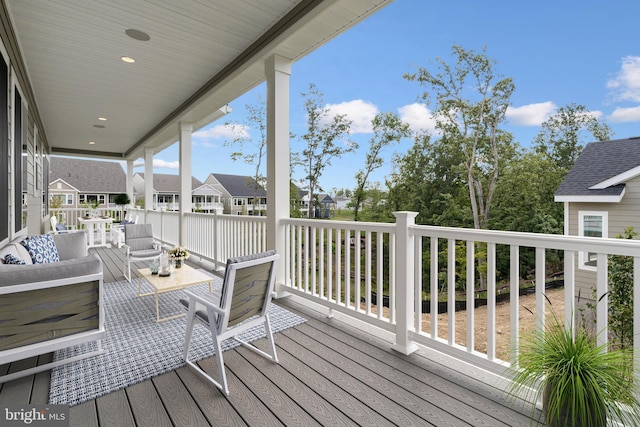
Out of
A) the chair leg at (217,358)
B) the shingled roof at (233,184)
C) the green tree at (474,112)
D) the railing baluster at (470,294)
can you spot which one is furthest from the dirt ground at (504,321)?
the shingled roof at (233,184)

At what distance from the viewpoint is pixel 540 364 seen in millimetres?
1329

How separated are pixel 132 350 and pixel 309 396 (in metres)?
1.62

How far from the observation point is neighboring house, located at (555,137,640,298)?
2041 millimetres

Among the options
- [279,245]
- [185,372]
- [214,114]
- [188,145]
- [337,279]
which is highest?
[214,114]

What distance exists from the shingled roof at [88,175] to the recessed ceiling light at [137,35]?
21.8 m

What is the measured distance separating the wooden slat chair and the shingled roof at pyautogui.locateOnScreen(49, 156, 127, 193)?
2397 cm

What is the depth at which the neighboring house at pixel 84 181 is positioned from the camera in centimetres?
1986

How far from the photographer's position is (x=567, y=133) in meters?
3.97

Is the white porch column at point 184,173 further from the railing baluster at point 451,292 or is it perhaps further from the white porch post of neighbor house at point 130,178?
the white porch post of neighbor house at point 130,178

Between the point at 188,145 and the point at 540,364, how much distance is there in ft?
21.9

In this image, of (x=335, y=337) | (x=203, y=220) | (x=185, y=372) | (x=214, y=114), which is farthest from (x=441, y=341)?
(x=214, y=114)

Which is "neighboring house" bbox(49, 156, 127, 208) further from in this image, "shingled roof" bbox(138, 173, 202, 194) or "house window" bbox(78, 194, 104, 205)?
"shingled roof" bbox(138, 173, 202, 194)

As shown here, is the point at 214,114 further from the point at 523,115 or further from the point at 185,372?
the point at 523,115

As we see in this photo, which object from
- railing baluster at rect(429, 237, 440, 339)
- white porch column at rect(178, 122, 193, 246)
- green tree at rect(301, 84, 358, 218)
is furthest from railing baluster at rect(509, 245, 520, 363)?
green tree at rect(301, 84, 358, 218)
